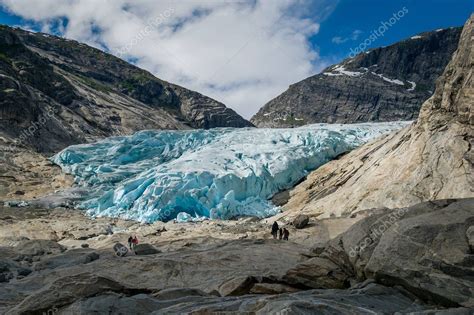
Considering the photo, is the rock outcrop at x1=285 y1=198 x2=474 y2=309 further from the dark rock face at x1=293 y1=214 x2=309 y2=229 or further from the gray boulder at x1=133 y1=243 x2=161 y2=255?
the dark rock face at x1=293 y1=214 x2=309 y2=229

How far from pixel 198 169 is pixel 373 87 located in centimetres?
12767

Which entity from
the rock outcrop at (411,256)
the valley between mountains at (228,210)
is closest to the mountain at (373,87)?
the valley between mountains at (228,210)

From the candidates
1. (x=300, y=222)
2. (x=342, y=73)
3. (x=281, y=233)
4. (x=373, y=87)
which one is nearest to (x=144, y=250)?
(x=281, y=233)

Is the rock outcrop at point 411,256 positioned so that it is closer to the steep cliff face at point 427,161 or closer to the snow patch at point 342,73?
the steep cliff face at point 427,161

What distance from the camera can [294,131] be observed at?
5119 centimetres

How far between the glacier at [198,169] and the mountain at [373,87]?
3915 inches

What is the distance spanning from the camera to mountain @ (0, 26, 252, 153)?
185 ft

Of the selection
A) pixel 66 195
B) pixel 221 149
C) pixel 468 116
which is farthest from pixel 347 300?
pixel 221 149

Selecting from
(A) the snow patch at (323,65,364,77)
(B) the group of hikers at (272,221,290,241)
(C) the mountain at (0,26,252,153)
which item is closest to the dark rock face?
(B) the group of hikers at (272,221,290,241)

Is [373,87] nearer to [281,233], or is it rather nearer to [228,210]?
[228,210]

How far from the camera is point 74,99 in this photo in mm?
76312

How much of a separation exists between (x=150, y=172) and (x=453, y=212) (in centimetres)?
3259

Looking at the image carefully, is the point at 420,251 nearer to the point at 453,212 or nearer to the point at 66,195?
the point at 453,212

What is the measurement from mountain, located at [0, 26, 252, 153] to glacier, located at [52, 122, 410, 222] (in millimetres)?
11780
